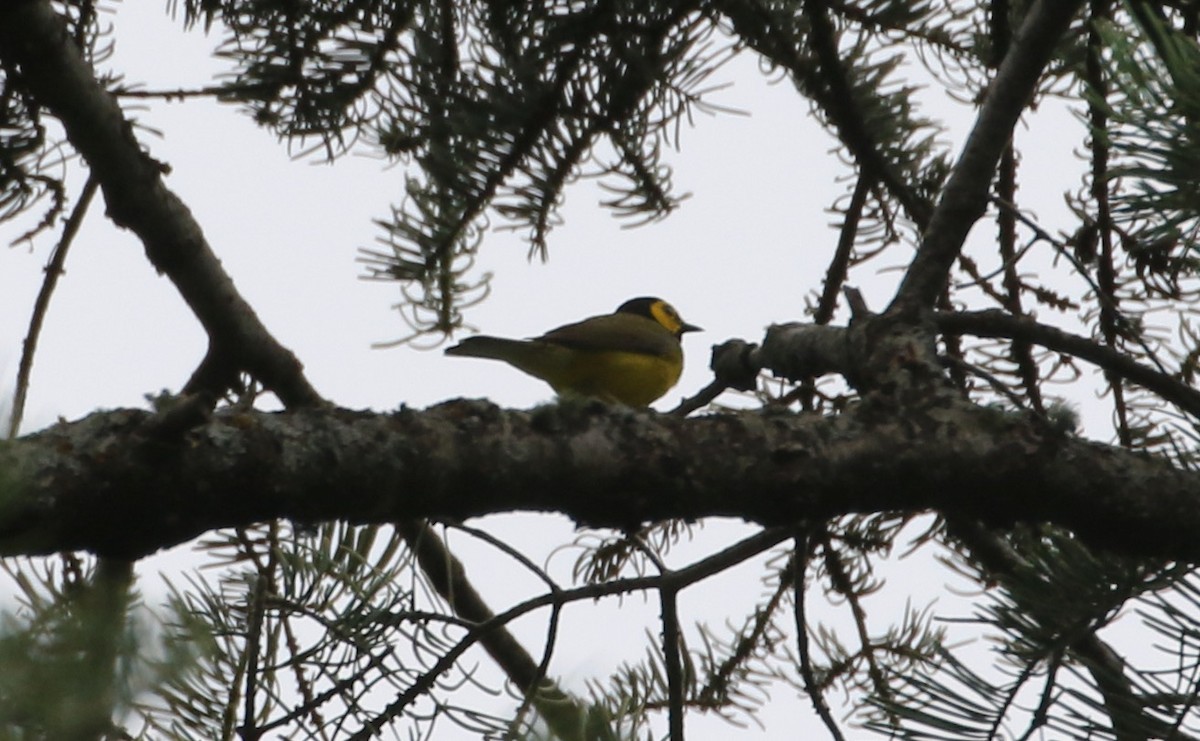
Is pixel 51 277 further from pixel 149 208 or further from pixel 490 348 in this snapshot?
pixel 490 348

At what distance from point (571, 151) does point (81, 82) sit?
0.94m

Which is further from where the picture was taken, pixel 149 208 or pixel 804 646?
pixel 149 208

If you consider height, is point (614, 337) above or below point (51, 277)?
above

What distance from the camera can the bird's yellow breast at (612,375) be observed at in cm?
504

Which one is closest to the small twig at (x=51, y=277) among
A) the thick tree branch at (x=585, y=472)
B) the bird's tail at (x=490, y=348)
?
the bird's tail at (x=490, y=348)

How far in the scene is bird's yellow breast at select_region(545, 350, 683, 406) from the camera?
5039 mm

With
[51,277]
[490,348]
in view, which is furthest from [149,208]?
[490,348]

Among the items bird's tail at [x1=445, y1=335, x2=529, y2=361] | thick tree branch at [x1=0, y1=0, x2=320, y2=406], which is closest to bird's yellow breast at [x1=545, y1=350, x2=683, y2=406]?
bird's tail at [x1=445, y1=335, x2=529, y2=361]

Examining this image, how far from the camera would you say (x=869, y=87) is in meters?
2.64

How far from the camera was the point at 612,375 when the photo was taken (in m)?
5.08

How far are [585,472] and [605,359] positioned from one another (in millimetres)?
3484

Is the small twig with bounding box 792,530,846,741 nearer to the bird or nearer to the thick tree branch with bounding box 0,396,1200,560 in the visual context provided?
the thick tree branch with bounding box 0,396,1200,560

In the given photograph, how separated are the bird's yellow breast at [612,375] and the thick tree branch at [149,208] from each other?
2207mm

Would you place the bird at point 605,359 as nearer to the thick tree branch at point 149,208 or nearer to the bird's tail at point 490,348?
the bird's tail at point 490,348
